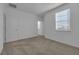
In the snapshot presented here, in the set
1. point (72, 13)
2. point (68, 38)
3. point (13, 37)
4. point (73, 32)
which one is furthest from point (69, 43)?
point (13, 37)

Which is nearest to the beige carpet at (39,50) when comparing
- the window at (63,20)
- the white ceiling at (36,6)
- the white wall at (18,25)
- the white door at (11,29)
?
the window at (63,20)

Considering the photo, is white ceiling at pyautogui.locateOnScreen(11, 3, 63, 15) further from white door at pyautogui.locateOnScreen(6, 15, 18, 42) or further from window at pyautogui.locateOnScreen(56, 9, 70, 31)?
white door at pyautogui.locateOnScreen(6, 15, 18, 42)

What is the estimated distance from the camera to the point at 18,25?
301 inches

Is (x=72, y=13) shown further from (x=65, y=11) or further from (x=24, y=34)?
(x=24, y=34)

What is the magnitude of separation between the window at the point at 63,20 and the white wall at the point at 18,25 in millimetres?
3142

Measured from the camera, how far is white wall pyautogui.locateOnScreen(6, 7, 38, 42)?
663cm

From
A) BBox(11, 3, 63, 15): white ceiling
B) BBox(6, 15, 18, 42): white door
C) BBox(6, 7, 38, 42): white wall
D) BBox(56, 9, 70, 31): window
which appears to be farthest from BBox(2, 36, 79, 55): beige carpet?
BBox(11, 3, 63, 15): white ceiling

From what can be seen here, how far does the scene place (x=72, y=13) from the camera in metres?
5.09

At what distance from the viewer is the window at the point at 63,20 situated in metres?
5.48

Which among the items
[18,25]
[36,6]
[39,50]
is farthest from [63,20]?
[18,25]

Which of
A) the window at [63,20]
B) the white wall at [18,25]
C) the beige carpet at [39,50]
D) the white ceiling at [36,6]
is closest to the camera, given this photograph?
the beige carpet at [39,50]

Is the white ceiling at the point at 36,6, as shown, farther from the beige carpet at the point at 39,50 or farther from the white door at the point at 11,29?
the beige carpet at the point at 39,50

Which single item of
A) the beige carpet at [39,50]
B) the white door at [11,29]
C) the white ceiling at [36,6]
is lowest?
the beige carpet at [39,50]

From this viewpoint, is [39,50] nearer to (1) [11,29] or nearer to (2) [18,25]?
(1) [11,29]
